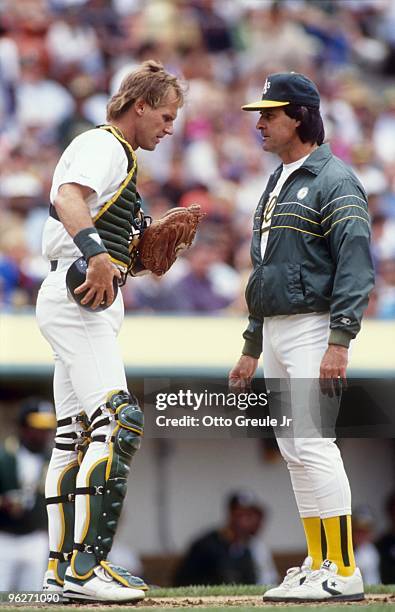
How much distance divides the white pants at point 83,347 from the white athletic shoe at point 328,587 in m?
0.92

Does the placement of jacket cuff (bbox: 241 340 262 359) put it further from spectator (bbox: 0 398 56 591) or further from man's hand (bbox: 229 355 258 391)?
spectator (bbox: 0 398 56 591)

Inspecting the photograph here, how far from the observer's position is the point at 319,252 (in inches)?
192

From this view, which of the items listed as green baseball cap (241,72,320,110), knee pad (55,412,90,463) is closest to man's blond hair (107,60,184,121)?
green baseball cap (241,72,320,110)

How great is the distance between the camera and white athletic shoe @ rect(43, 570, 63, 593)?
4.77 metres

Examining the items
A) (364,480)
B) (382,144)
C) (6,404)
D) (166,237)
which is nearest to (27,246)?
(6,404)

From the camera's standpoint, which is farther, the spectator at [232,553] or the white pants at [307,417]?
the spectator at [232,553]

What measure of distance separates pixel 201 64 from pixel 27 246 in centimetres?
371

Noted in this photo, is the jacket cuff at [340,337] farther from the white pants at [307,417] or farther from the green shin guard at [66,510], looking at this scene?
the green shin guard at [66,510]

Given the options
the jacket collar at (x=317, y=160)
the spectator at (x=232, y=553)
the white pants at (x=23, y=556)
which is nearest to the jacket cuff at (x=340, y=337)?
the jacket collar at (x=317, y=160)

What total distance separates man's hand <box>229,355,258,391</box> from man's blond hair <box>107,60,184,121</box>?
1.19 m

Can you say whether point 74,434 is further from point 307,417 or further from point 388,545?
point 388,545

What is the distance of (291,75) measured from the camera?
5.03 meters

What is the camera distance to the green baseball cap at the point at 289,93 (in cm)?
500

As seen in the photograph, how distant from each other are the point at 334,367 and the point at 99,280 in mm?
985
